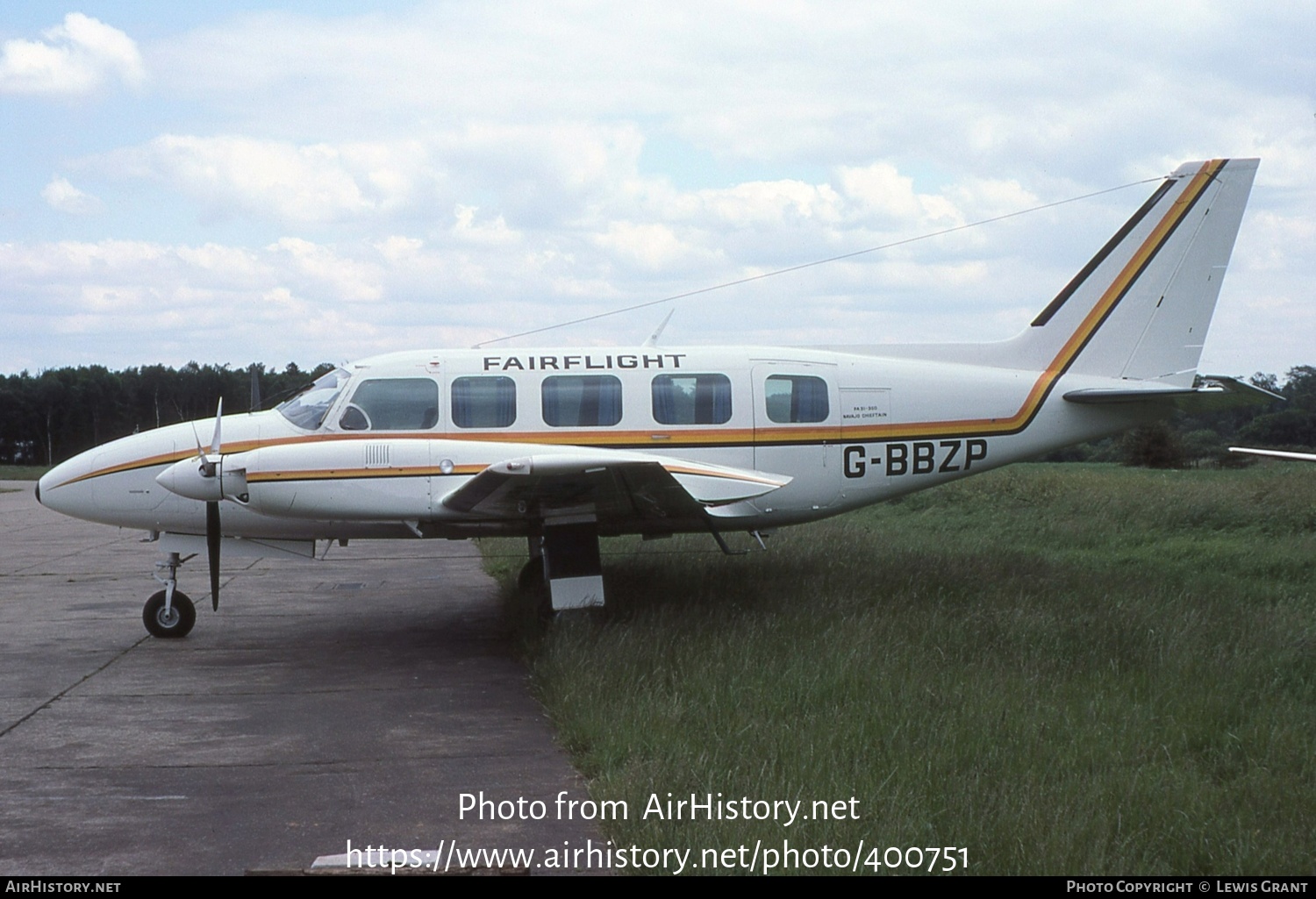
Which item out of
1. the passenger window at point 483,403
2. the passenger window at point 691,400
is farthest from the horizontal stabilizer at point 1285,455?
the passenger window at point 483,403

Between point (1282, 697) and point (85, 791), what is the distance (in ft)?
26.0

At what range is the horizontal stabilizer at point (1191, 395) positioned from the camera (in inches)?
457

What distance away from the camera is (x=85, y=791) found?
634 centimetres

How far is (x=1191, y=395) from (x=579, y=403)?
6.55 metres

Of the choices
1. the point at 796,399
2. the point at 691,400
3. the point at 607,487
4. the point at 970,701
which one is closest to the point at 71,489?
the point at 607,487

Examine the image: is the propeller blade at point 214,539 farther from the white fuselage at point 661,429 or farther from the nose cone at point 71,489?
the nose cone at point 71,489

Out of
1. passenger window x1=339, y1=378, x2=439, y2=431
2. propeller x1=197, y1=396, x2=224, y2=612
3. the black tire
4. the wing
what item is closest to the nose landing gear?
the black tire

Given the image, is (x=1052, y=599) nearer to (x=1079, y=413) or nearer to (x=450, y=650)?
(x=1079, y=413)

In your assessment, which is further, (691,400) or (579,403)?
(691,400)

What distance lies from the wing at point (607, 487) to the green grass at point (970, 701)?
41.2 inches

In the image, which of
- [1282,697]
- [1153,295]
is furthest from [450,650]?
[1153,295]

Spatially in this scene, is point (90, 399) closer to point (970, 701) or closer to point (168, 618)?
point (168, 618)

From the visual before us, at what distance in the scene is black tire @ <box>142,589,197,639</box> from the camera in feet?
35.6

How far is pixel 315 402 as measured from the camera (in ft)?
36.2
